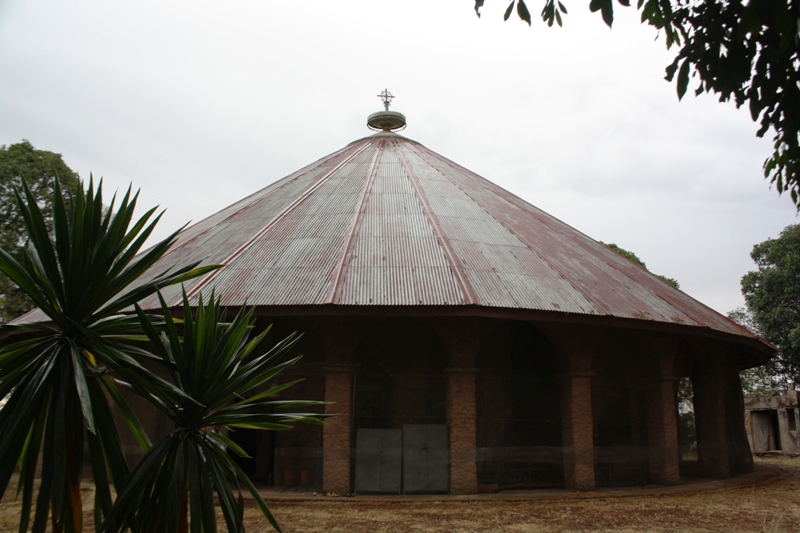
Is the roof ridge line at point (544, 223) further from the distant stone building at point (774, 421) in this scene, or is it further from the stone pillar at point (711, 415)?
the distant stone building at point (774, 421)

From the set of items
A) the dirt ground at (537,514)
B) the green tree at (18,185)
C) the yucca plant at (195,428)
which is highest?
the green tree at (18,185)

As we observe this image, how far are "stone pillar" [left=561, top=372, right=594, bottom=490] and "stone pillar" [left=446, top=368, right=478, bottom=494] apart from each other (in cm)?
226

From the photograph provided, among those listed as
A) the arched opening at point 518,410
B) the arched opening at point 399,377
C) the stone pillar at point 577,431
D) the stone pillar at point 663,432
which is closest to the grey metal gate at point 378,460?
the arched opening at point 399,377

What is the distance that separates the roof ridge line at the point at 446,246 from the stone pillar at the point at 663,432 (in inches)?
226

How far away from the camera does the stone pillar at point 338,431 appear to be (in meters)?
12.7

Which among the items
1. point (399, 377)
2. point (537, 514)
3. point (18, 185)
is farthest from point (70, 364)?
point (18, 185)

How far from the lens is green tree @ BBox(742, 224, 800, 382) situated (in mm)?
35062

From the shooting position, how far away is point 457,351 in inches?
528

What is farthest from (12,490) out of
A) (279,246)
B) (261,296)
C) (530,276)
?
(530,276)

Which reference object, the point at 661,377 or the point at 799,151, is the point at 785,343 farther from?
the point at 799,151

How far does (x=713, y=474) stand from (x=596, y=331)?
19.1 feet

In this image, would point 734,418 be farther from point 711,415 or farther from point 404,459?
point 404,459

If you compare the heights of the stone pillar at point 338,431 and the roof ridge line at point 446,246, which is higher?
the roof ridge line at point 446,246

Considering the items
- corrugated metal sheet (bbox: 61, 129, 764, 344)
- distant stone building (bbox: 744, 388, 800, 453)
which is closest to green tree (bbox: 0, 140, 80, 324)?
corrugated metal sheet (bbox: 61, 129, 764, 344)
